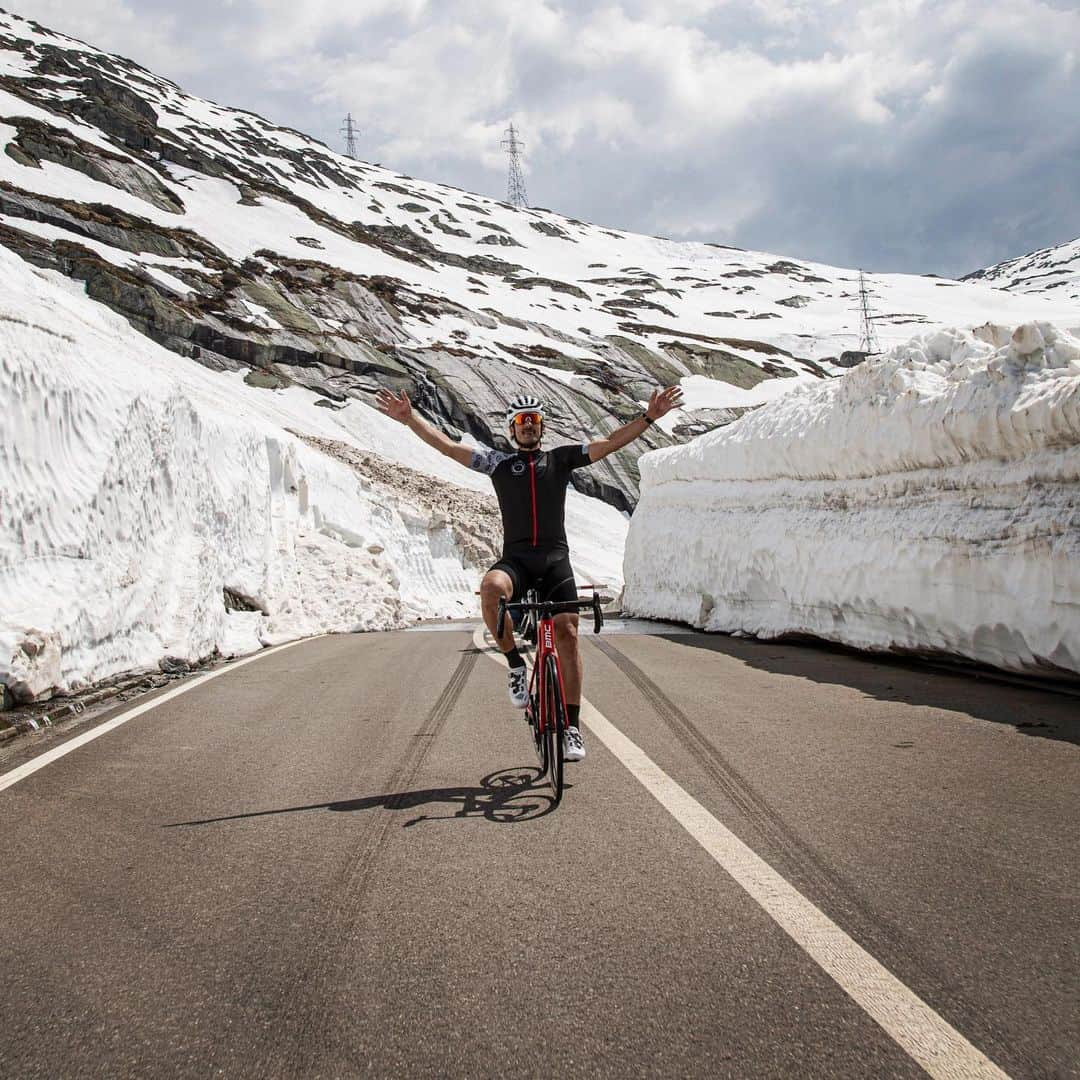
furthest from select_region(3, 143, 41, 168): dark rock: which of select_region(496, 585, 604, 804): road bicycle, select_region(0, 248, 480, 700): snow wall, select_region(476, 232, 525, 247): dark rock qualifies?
select_region(496, 585, 604, 804): road bicycle

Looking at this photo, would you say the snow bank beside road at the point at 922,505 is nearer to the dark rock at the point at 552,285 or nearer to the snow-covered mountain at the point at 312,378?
the snow-covered mountain at the point at 312,378

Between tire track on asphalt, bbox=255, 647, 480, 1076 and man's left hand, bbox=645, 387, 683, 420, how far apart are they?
2.67 m

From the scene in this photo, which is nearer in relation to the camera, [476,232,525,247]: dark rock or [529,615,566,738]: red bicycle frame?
[529,615,566,738]: red bicycle frame

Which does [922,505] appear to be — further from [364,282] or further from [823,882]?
[364,282]

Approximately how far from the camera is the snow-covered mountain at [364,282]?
54312 mm

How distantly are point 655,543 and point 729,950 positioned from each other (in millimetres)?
15656

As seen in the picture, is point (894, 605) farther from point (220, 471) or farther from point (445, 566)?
point (445, 566)

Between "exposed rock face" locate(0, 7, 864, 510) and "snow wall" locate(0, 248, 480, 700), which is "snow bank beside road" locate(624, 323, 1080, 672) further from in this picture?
"exposed rock face" locate(0, 7, 864, 510)

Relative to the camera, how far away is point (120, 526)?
9586 millimetres

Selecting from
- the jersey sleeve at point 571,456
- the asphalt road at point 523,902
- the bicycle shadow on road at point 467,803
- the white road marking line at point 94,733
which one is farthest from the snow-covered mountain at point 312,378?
the jersey sleeve at point 571,456

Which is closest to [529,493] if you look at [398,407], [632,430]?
[632,430]

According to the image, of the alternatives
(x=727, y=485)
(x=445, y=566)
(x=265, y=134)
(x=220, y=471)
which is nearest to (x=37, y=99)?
(x=265, y=134)

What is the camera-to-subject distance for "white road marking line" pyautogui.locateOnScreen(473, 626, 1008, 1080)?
189 centimetres

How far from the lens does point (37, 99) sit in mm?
92000
